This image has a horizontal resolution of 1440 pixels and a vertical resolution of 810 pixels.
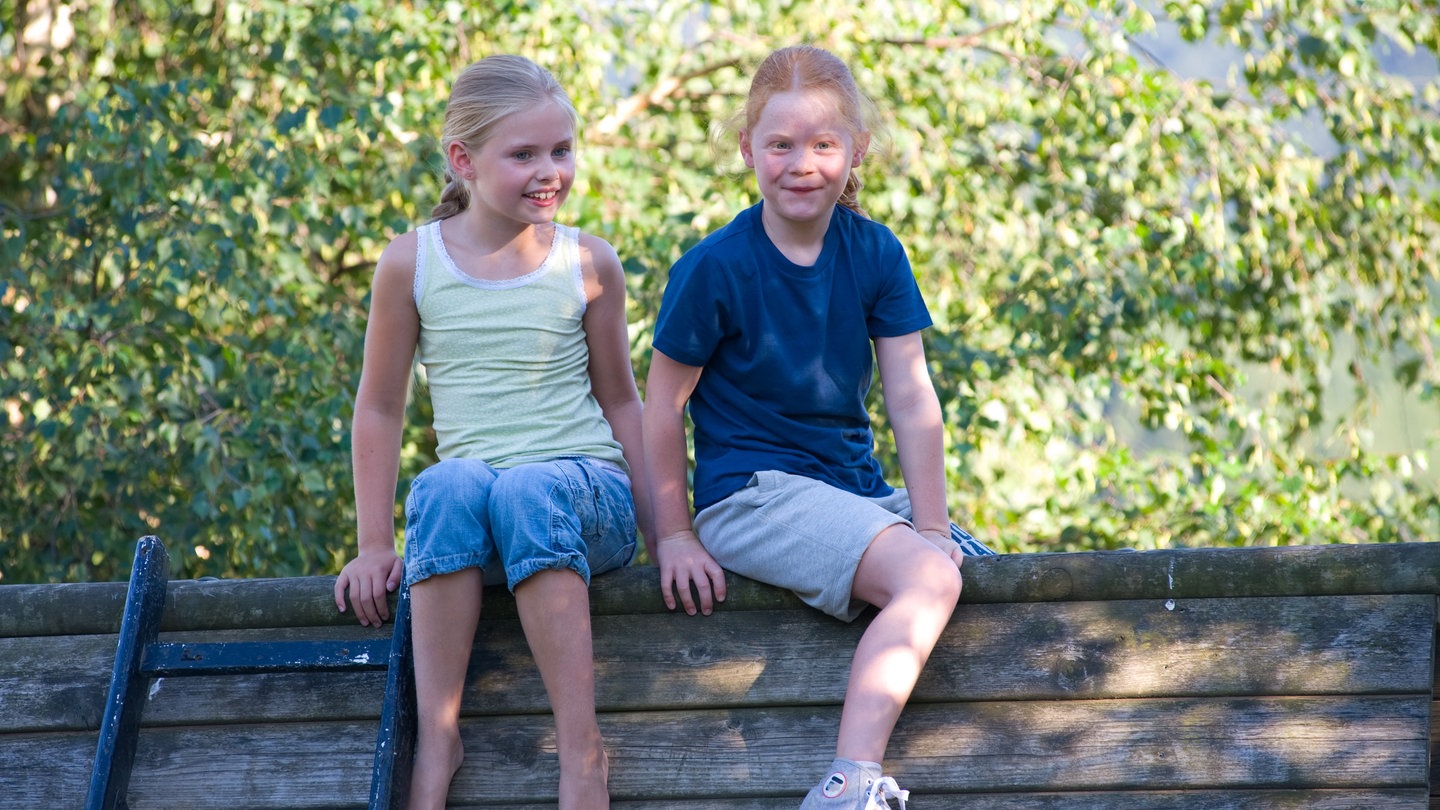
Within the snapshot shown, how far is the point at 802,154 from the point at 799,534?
634 mm

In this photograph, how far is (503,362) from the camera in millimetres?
2354

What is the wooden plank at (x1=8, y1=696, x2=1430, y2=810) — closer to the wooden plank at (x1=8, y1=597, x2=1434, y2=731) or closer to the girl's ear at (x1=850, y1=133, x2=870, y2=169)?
the wooden plank at (x1=8, y1=597, x2=1434, y2=731)

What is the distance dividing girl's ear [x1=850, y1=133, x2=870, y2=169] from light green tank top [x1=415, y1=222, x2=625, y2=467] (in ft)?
1.76

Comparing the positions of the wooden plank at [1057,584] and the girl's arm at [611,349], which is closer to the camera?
the wooden plank at [1057,584]

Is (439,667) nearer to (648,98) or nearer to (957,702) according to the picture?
(957,702)

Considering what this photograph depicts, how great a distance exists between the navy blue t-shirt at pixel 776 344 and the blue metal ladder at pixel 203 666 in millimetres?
566

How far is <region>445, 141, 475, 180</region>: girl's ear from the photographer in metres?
2.41

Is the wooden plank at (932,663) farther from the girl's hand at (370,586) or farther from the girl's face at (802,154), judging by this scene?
the girl's face at (802,154)

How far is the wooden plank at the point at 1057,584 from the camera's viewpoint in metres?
2.09

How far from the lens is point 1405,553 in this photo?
207cm

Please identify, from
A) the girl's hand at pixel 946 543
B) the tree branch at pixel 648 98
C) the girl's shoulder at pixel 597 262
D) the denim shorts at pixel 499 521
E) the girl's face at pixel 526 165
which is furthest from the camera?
the tree branch at pixel 648 98

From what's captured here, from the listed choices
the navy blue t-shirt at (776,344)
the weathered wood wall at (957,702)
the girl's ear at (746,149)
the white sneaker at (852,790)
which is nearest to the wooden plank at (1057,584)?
the weathered wood wall at (957,702)

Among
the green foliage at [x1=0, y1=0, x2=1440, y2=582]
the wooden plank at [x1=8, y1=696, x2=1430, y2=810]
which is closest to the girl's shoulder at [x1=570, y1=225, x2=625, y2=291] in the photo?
the wooden plank at [x1=8, y1=696, x2=1430, y2=810]

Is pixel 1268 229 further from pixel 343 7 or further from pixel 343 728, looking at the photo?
pixel 343 728
